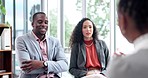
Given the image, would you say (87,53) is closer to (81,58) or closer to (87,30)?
(81,58)

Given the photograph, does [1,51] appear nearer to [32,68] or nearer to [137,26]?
[32,68]

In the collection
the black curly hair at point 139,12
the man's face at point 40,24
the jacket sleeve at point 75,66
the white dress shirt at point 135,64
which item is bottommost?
the jacket sleeve at point 75,66

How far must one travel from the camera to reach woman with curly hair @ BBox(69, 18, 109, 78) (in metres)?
3.01

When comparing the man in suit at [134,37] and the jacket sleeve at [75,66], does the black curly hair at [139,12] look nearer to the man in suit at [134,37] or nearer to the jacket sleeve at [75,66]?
the man in suit at [134,37]

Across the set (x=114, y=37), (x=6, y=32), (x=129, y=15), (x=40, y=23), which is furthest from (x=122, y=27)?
(x=114, y=37)

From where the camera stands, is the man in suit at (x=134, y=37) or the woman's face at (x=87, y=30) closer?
the man in suit at (x=134, y=37)

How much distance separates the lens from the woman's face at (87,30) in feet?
10.4

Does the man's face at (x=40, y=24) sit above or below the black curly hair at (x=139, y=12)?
above

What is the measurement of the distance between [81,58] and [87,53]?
11 centimetres

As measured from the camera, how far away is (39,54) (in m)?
2.83

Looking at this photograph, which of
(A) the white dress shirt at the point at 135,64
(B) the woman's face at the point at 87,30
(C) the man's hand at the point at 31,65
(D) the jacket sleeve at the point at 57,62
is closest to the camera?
(A) the white dress shirt at the point at 135,64

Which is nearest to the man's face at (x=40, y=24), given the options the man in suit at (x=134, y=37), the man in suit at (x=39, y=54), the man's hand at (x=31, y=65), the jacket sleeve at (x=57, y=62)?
the man in suit at (x=39, y=54)

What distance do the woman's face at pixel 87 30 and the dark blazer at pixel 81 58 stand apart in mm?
118

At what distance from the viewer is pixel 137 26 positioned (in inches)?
26.0
